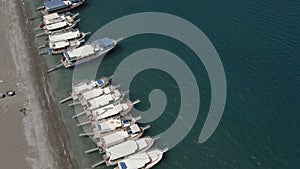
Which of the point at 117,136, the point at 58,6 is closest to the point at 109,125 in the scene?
the point at 117,136

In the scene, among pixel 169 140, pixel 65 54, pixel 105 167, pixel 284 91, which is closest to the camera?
pixel 105 167

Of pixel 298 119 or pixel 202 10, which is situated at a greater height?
pixel 202 10

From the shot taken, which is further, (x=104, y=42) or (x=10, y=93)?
(x=104, y=42)

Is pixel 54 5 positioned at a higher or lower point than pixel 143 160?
higher

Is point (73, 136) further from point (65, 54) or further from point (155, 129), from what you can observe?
point (65, 54)

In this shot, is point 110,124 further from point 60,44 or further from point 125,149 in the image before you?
point 60,44

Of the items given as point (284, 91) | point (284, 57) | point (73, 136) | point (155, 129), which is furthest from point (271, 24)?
point (73, 136)
